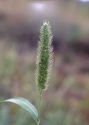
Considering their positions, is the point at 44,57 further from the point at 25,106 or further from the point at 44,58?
the point at 25,106

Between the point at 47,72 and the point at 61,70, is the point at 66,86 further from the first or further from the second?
the point at 47,72

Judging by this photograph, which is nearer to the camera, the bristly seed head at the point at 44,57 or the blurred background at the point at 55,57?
the bristly seed head at the point at 44,57

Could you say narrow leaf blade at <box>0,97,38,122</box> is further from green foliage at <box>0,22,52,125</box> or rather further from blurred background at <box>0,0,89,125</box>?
blurred background at <box>0,0,89,125</box>

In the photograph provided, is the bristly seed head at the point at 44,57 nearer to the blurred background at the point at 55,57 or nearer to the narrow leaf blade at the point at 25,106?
the narrow leaf blade at the point at 25,106

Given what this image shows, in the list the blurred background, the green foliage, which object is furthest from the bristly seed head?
the blurred background

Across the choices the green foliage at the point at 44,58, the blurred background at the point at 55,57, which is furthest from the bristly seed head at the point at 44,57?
the blurred background at the point at 55,57

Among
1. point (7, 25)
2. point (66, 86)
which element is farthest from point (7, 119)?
point (7, 25)
